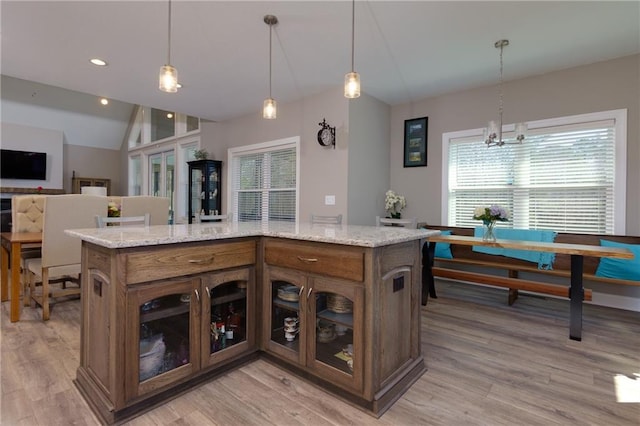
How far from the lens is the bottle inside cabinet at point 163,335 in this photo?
169cm

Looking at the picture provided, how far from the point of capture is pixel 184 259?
1.76 metres

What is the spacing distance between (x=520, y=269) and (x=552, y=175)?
4.01ft

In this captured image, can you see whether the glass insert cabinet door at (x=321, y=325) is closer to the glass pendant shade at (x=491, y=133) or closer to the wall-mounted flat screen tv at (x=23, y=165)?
the glass pendant shade at (x=491, y=133)

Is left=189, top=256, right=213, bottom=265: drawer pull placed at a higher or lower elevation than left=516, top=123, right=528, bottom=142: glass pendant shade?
lower

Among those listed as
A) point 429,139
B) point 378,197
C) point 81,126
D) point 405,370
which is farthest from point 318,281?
point 81,126

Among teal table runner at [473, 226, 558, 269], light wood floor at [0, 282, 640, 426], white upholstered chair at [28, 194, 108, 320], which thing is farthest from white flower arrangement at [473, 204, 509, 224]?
white upholstered chair at [28, 194, 108, 320]

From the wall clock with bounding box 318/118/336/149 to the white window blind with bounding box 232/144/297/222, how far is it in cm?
59

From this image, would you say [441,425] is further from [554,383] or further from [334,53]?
[334,53]

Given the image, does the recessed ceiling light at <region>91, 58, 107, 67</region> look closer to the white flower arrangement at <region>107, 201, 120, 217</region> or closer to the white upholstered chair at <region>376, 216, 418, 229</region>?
the white flower arrangement at <region>107, 201, 120, 217</region>

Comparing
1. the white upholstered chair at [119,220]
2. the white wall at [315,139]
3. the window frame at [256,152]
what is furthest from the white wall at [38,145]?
the white upholstered chair at [119,220]

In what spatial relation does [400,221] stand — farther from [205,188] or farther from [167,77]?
[205,188]

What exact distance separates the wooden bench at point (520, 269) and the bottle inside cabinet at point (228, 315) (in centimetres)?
243

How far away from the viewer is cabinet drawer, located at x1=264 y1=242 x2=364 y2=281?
66.6 inches

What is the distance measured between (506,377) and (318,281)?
1.37 metres
